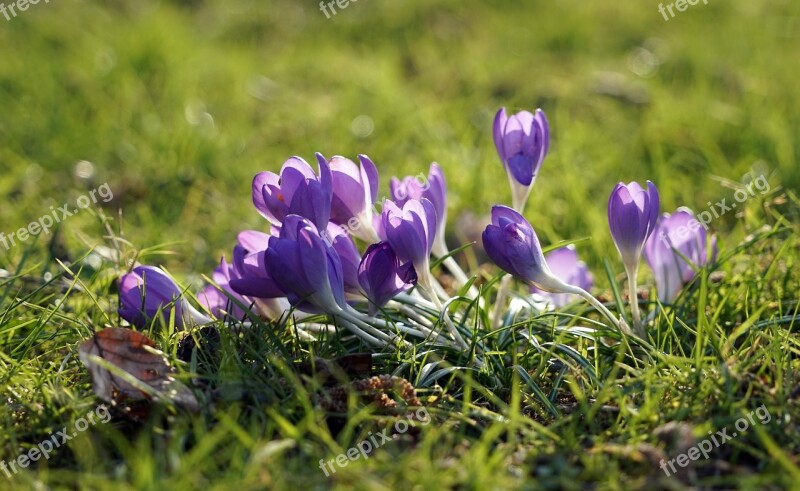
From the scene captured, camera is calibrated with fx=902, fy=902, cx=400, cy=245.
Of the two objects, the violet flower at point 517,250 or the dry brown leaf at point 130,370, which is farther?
the violet flower at point 517,250

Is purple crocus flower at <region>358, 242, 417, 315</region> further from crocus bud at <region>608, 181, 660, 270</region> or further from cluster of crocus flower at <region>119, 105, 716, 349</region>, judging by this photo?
crocus bud at <region>608, 181, 660, 270</region>

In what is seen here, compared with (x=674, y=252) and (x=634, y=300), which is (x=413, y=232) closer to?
(x=634, y=300)

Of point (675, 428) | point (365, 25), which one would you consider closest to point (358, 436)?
point (675, 428)

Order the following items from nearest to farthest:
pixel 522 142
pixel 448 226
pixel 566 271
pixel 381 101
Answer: pixel 522 142 < pixel 566 271 < pixel 448 226 < pixel 381 101

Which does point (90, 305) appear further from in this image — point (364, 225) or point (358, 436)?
point (358, 436)

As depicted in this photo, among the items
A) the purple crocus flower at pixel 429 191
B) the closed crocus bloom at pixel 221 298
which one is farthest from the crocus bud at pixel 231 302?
the purple crocus flower at pixel 429 191

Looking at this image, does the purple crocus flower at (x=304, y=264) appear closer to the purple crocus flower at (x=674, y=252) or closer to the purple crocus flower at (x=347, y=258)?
the purple crocus flower at (x=347, y=258)

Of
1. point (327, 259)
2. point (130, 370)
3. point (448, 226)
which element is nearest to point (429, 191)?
point (327, 259)
